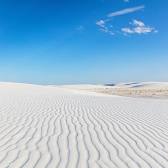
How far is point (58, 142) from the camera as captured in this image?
16.5 feet

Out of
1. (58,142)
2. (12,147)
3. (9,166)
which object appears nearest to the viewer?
(9,166)

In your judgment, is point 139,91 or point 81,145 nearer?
point 81,145

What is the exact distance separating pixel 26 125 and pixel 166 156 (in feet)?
12.1

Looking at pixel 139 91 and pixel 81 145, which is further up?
pixel 139 91

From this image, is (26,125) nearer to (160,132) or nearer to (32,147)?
(32,147)

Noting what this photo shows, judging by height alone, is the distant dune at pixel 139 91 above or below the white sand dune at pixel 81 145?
above

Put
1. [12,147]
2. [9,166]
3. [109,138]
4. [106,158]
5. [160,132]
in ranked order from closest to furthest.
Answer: [9,166] < [106,158] < [12,147] < [109,138] < [160,132]

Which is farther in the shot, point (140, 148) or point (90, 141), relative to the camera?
point (90, 141)

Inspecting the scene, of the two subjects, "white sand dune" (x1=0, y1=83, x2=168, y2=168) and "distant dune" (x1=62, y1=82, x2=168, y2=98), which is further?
"distant dune" (x1=62, y1=82, x2=168, y2=98)

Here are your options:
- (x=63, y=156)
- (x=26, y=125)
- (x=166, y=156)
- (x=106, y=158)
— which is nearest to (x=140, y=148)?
(x=166, y=156)

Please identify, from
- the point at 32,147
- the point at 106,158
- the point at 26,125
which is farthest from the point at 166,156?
the point at 26,125

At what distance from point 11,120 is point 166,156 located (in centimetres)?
456

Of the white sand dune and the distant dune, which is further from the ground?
the distant dune

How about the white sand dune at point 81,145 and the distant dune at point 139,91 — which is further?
the distant dune at point 139,91
